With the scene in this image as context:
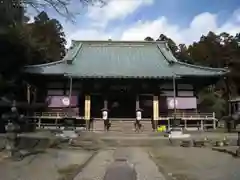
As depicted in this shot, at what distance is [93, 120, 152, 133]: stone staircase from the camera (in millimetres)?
32969

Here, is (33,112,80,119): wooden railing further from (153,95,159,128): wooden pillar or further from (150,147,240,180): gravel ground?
(150,147,240,180): gravel ground

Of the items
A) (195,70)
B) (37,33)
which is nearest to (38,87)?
(195,70)

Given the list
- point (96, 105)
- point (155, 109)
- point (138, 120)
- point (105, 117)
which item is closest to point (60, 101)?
point (96, 105)

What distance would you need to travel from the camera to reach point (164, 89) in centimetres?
3559

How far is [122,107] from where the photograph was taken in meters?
36.1

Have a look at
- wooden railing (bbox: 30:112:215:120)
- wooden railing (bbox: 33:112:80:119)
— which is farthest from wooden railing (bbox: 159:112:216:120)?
wooden railing (bbox: 33:112:80:119)

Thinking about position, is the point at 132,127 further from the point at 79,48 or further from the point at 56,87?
the point at 79,48

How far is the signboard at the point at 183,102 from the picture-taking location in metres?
35.4

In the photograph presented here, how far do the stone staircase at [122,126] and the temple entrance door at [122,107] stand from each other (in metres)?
1.95

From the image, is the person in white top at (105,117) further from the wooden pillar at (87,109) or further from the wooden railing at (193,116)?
the wooden railing at (193,116)

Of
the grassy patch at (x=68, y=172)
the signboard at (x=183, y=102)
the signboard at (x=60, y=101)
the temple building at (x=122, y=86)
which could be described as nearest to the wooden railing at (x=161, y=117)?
the temple building at (x=122, y=86)

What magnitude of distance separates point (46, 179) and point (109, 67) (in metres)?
27.6

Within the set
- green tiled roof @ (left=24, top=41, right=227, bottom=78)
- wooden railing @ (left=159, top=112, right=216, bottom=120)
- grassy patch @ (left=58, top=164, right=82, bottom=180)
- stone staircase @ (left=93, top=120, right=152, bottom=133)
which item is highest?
green tiled roof @ (left=24, top=41, right=227, bottom=78)

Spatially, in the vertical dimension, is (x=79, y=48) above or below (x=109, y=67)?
above
